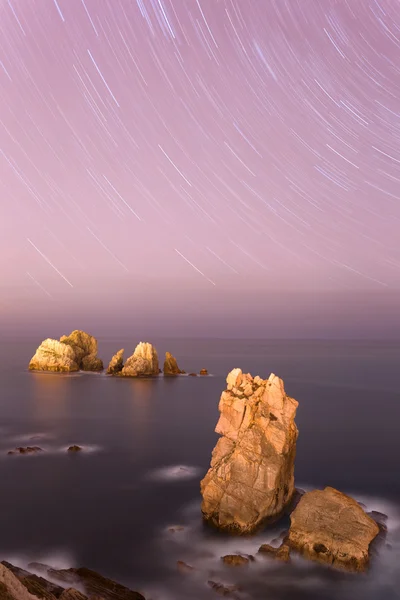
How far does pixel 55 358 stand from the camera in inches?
4589

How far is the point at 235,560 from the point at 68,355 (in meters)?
97.2

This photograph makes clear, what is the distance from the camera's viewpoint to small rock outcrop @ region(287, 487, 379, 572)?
78.6 ft

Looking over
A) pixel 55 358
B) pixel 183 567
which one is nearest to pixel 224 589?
pixel 183 567

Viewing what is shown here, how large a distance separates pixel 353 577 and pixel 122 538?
1309 centimetres

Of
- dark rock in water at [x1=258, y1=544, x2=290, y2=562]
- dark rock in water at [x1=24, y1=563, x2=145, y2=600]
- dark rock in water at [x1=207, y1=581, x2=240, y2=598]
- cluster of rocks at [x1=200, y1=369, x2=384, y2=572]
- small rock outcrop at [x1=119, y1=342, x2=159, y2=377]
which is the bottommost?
dark rock in water at [x1=207, y1=581, x2=240, y2=598]

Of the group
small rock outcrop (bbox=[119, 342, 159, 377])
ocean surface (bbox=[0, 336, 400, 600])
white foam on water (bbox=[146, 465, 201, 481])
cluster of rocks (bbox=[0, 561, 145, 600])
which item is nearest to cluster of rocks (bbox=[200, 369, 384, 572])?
ocean surface (bbox=[0, 336, 400, 600])

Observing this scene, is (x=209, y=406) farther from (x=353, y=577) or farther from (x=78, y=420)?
(x=353, y=577)

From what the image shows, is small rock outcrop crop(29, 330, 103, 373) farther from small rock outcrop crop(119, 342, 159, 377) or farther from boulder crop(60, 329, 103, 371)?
small rock outcrop crop(119, 342, 159, 377)

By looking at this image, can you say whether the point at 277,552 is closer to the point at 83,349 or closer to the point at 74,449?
the point at 74,449

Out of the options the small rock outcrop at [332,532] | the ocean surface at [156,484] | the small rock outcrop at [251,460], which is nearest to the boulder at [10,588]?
the ocean surface at [156,484]

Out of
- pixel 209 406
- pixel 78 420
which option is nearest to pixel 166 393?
pixel 209 406

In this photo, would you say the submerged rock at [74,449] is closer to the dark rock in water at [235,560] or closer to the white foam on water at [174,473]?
the white foam on water at [174,473]

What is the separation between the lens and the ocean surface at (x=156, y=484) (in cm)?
2398

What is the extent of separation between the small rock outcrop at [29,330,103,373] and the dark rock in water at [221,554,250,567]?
95479mm
